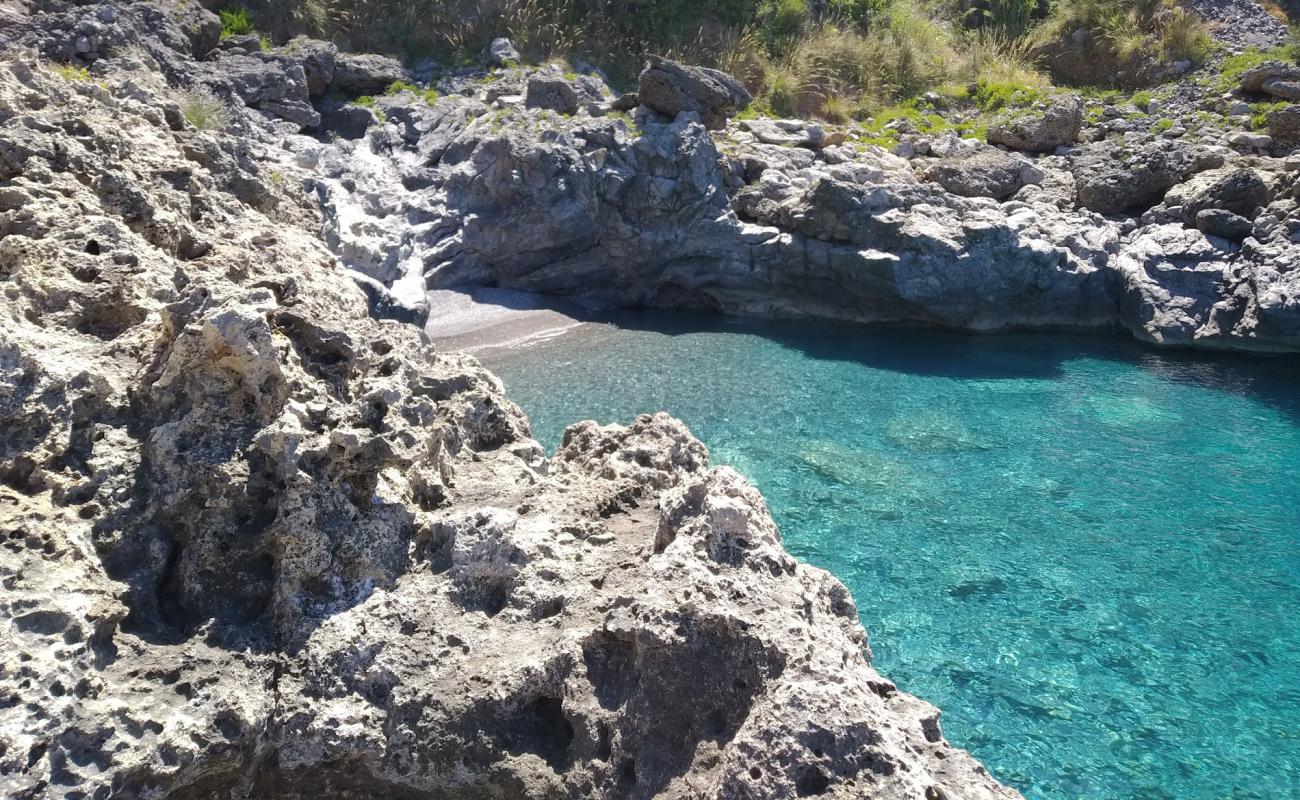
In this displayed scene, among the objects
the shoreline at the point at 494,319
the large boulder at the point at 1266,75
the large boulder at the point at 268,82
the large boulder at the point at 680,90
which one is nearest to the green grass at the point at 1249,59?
the large boulder at the point at 1266,75

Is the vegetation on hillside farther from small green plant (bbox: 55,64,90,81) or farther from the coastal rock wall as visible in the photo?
small green plant (bbox: 55,64,90,81)

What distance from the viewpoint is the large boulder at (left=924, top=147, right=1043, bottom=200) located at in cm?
1959

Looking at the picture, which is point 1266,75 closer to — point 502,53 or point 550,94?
point 550,94

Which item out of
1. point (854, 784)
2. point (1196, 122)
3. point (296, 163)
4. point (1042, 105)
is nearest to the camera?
point (854, 784)

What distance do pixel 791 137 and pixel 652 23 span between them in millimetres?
7117

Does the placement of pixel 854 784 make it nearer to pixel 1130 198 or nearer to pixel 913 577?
pixel 913 577

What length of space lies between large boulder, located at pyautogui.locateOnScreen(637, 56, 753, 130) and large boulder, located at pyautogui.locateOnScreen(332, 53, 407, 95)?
6.15 meters

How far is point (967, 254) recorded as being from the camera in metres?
16.9

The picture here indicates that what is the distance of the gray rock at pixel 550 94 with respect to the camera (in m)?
19.9

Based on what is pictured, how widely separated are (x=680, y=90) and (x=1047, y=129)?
9.26 metres

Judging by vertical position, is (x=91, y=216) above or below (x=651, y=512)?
above

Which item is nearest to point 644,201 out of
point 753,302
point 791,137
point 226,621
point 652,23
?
point 753,302

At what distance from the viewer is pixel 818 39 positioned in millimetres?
26453

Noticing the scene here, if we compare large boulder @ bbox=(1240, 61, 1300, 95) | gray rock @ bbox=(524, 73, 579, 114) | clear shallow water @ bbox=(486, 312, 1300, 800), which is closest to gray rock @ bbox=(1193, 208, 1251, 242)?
clear shallow water @ bbox=(486, 312, 1300, 800)
